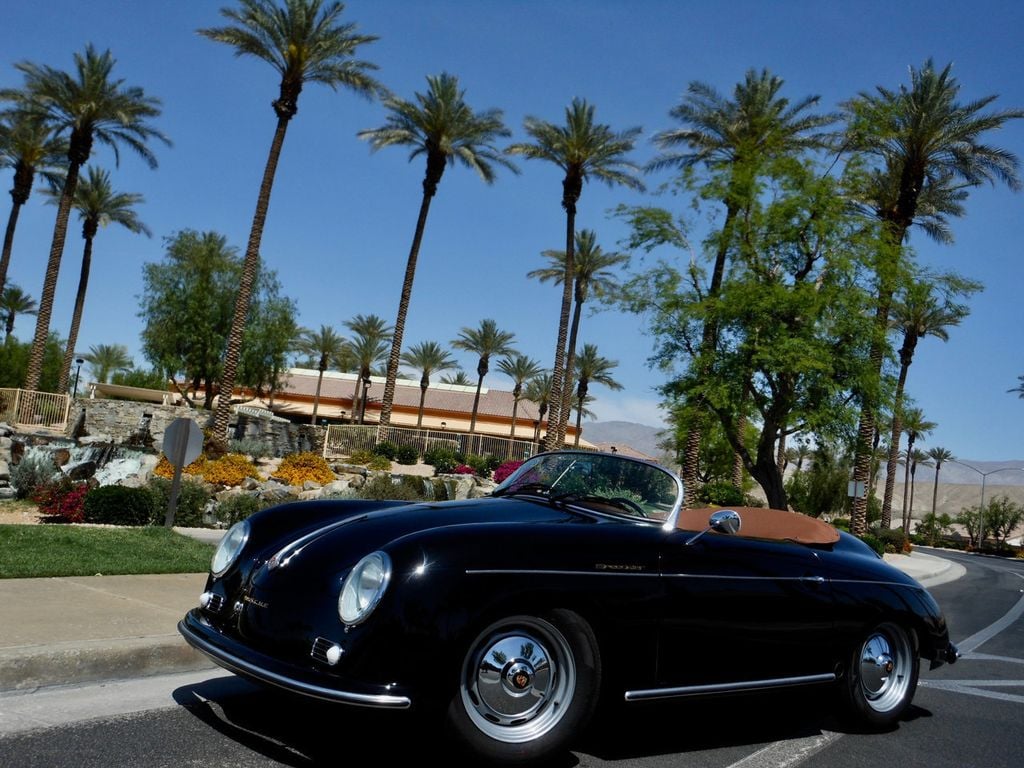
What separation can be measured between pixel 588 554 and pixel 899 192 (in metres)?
26.9

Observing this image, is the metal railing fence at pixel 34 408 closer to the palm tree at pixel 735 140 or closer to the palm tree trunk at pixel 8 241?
the palm tree trunk at pixel 8 241

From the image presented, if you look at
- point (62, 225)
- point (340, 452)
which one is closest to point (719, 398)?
point (340, 452)

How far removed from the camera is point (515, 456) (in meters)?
40.2

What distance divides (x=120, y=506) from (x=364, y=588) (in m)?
10.1

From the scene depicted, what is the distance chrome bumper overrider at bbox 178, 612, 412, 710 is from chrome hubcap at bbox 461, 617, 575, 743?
0.35m

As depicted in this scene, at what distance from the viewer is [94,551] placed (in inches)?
335

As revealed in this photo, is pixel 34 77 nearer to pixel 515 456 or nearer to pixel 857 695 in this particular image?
pixel 515 456

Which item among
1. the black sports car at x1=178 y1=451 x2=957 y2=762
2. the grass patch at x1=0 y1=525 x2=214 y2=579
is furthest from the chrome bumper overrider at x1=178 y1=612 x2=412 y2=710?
the grass patch at x1=0 y1=525 x2=214 y2=579

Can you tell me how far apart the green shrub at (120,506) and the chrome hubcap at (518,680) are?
1019 cm

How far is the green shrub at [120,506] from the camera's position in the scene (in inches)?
471

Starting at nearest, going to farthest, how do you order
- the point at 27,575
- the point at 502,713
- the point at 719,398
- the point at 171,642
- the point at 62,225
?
1. the point at 502,713
2. the point at 171,642
3. the point at 27,575
4. the point at 719,398
5. the point at 62,225

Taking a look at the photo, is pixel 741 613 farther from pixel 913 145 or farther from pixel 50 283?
pixel 50 283

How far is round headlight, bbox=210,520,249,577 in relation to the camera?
161 inches

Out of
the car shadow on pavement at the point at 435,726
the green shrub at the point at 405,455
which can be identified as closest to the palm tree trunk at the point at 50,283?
the green shrub at the point at 405,455
